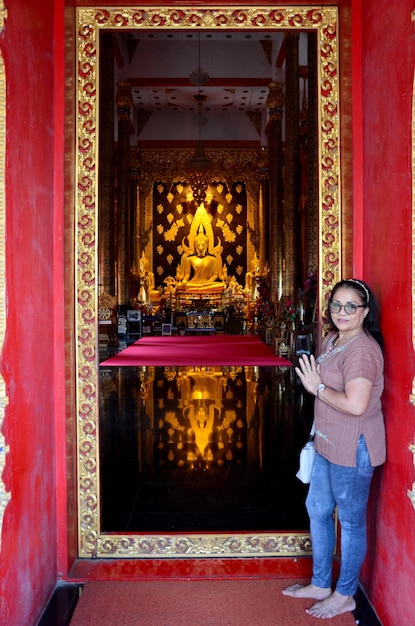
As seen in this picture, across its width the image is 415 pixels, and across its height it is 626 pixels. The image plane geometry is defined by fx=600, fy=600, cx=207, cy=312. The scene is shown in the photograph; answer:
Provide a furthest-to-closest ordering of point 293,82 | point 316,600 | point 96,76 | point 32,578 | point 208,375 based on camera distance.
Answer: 1. point 293,82
2. point 208,375
3. point 96,76
4. point 316,600
5. point 32,578

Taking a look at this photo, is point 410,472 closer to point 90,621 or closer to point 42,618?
point 90,621

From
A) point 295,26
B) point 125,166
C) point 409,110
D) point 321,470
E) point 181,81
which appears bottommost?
point 321,470

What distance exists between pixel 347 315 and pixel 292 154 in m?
10.0

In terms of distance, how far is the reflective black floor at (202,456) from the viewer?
136 inches

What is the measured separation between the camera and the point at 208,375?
353 inches

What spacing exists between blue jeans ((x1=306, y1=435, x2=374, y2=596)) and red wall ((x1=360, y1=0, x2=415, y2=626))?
13 cm

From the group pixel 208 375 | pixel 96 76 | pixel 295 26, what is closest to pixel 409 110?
pixel 295 26

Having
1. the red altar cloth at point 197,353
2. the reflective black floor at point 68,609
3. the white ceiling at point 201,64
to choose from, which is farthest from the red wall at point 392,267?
the white ceiling at point 201,64

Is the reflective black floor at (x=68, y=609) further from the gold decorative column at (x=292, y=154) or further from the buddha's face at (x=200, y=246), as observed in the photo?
the buddha's face at (x=200, y=246)

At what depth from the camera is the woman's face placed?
2309 mm

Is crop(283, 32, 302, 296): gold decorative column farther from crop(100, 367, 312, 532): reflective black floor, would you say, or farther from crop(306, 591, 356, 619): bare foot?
crop(306, 591, 356, 619): bare foot

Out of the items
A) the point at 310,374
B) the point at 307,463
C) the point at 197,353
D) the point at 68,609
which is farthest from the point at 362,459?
the point at 197,353

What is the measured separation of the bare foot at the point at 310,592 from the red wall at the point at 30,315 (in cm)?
107

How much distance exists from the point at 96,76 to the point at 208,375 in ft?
21.1
